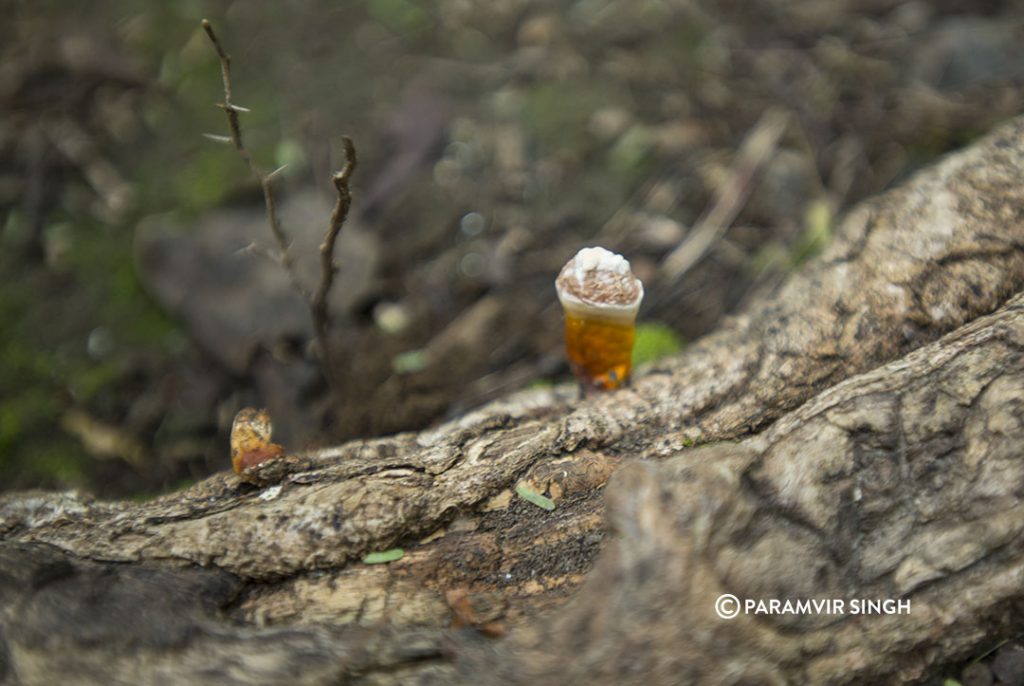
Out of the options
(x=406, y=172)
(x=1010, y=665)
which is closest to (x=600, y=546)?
(x=1010, y=665)

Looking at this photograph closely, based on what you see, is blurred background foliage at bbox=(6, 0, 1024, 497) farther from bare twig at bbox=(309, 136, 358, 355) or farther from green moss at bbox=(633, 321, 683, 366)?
bare twig at bbox=(309, 136, 358, 355)

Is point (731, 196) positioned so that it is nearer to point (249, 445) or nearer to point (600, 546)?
point (600, 546)

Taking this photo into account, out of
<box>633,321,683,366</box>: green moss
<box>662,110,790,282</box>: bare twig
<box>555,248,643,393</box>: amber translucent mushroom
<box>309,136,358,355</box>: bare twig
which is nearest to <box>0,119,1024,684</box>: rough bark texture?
<box>555,248,643,393</box>: amber translucent mushroom

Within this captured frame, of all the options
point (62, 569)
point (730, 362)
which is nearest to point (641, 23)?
point (730, 362)

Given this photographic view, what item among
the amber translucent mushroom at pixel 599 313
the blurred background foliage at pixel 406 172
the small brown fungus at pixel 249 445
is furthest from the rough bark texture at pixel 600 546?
the blurred background foliage at pixel 406 172

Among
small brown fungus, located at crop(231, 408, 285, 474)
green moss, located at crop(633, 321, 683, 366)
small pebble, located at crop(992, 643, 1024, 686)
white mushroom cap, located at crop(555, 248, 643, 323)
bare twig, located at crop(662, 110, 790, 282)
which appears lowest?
green moss, located at crop(633, 321, 683, 366)

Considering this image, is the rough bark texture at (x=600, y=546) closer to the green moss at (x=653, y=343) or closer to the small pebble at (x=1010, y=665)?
the small pebble at (x=1010, y=665)

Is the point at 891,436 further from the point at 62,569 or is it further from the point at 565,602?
the point at 62,569
